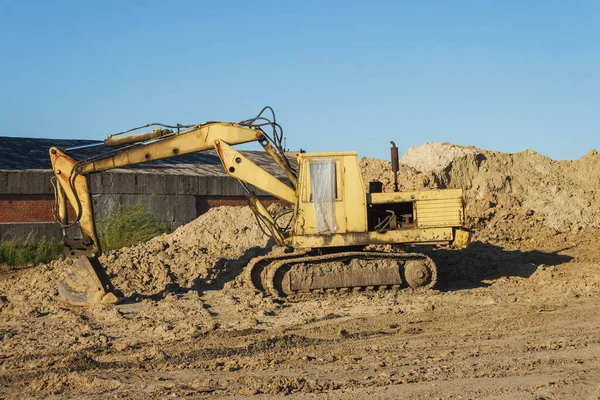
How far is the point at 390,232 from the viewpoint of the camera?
527 inches

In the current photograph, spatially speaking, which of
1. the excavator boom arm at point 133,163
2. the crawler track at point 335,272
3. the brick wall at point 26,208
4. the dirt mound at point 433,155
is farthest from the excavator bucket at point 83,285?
the dirt mound at point 433,155

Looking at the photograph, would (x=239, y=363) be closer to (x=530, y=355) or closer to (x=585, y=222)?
(x=530, y=355)

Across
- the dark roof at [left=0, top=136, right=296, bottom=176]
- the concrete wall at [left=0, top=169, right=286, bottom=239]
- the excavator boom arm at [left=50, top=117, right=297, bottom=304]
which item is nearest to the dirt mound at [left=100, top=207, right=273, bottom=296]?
the excavator boom arm at [left=50, top=117, right=297, bottom=304]

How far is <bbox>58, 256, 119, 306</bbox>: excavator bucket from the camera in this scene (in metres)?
12.8

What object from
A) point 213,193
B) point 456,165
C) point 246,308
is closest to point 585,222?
point 456,165

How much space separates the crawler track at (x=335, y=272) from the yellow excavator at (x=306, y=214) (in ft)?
0.06

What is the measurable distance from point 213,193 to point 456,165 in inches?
316

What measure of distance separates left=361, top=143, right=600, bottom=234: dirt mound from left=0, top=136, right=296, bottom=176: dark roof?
18.3ft

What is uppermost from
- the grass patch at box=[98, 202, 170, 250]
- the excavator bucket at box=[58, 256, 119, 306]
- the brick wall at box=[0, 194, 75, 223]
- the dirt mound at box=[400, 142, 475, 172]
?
the dirt mound at box=[400, 142, 475, 172]

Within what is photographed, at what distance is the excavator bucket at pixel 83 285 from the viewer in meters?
12.8

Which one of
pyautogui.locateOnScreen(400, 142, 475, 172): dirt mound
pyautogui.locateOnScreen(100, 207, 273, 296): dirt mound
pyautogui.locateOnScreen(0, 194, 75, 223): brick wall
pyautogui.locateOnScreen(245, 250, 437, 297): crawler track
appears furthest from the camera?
pyautogui.locateOnScreen(400, 142, 475, 172): dirt mound

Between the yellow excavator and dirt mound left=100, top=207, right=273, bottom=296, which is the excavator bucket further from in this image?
dirt mound left=100, top=207, right=273, bottom=296

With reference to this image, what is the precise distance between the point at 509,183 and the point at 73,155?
14.3 metres

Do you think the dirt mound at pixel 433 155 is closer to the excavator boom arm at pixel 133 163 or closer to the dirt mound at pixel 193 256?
the dirt mound at pixel 193 256
